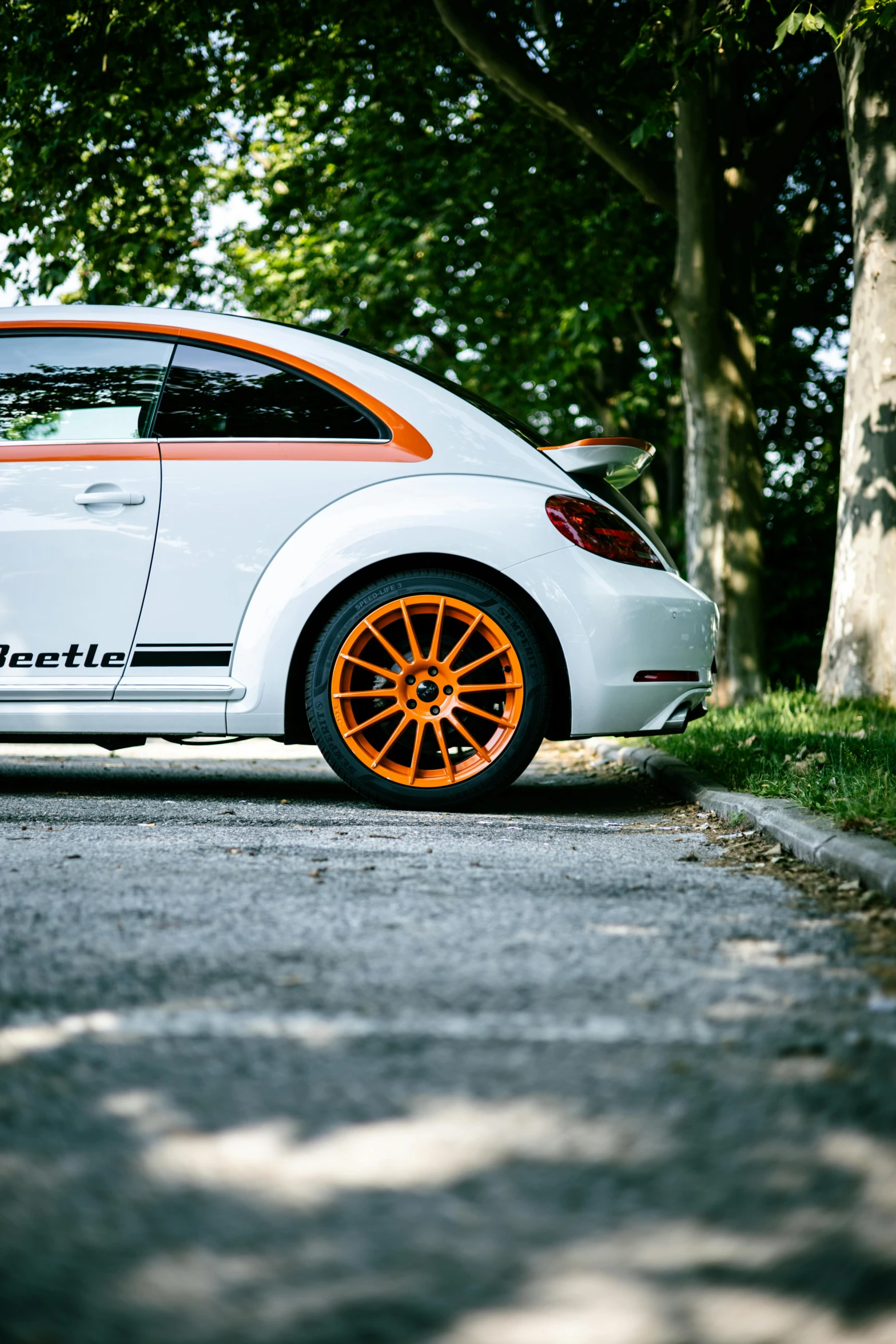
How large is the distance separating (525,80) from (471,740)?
7.84 m

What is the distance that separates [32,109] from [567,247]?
615 cm

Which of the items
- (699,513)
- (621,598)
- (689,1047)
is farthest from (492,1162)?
(699,513)

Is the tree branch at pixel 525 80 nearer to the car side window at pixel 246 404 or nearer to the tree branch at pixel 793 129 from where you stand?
the tree branch at pixel 793 129

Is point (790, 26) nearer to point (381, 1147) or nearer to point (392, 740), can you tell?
point (392, 740)

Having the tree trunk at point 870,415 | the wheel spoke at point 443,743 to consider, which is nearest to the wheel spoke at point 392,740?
the wheel spoke at point 443,743

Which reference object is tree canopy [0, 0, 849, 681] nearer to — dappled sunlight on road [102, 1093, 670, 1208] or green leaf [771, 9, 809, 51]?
green leaf [771, 9, 809, 51]

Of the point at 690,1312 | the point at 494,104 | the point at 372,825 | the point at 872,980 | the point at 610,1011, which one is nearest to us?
the point at 690,1312

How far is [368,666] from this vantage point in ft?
18.1

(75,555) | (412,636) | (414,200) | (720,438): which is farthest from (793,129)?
(75,555)

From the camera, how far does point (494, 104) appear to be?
14.7 m

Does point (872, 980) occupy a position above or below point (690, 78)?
below

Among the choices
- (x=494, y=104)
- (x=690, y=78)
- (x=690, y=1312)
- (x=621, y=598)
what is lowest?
(x=690, y=1312)

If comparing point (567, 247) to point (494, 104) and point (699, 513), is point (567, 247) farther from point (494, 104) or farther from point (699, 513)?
point (699, 513)

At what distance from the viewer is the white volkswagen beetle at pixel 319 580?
18.1 ft
